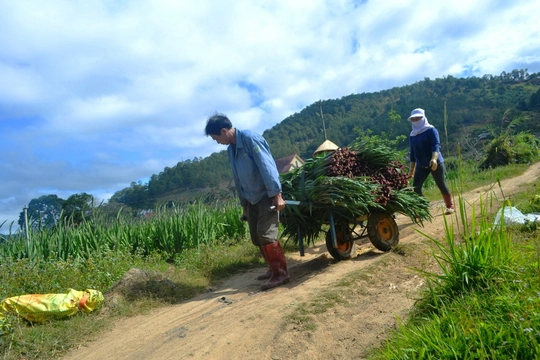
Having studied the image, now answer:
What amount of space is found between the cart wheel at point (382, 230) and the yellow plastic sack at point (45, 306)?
3302mm

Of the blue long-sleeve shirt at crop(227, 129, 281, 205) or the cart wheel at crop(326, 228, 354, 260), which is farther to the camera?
the cart wheel at crop(326, 228, 354, 260)

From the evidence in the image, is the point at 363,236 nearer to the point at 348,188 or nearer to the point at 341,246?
the point at 341,246

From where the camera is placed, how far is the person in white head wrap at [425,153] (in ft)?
21.9

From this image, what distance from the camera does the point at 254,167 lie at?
4.64m

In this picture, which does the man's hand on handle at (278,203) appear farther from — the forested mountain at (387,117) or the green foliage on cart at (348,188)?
the forested mountain at (387,117)

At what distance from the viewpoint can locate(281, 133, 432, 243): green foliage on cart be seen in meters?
4.75

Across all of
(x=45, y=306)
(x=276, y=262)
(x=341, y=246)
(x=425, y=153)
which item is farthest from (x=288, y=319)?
(x=425, y=153)

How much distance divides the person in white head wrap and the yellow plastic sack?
4.99 meters

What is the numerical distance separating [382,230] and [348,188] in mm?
896

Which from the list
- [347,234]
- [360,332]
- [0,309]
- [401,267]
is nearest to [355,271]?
[401,267]

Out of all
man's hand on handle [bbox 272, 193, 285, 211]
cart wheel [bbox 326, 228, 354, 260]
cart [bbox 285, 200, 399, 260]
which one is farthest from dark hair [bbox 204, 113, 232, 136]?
cart wheel [bbox 326, 228, 354, 260]

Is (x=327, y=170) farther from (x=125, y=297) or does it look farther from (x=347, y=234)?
(x=125, y=297)

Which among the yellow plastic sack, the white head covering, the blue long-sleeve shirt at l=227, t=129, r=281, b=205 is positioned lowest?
the yellow plastic sack

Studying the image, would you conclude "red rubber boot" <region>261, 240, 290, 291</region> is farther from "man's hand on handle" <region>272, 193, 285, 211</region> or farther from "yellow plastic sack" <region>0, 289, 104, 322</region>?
"yellow plastic sack" <region>0, 289, 104, 322</region>
